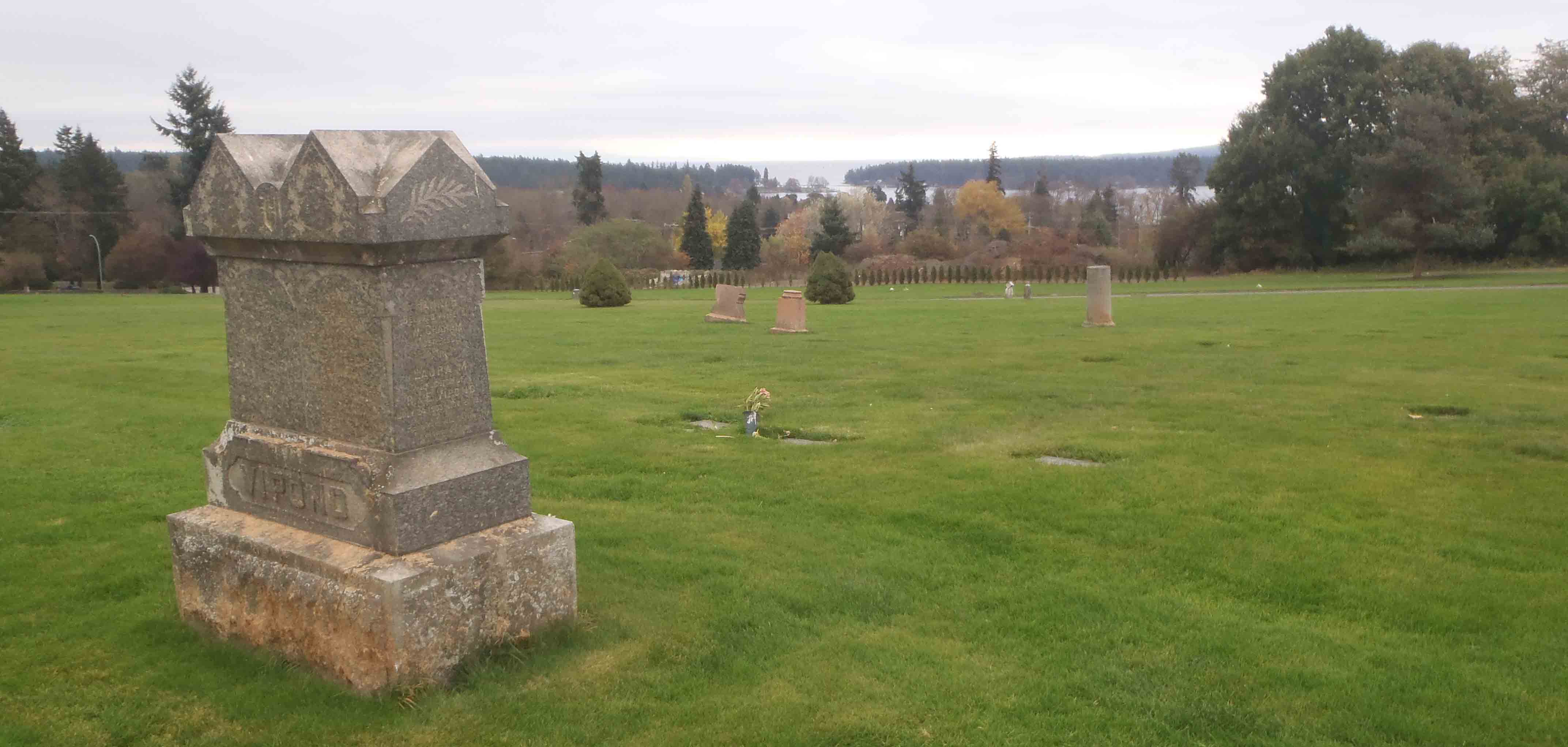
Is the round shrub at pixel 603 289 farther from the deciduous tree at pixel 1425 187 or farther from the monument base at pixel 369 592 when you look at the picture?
the deciduous tree at pixel 1425 187

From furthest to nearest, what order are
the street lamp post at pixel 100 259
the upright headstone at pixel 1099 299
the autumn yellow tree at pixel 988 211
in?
the autumn yellow tree at pixel 988 211
the street lamp post at pixel 100 259
the upright headstone at pixel 1099 299

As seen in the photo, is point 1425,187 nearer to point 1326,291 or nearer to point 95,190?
point 1326,291

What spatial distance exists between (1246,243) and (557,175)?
103493 mm

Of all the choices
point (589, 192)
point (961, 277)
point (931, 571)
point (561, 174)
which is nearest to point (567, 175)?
point (561, 174)

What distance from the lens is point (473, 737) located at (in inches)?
146

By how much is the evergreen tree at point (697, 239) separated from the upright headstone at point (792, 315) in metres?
53.4

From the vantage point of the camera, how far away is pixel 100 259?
5128 centimetres

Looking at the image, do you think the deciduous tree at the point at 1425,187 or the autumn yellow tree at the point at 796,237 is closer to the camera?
the deciduous tree at the point at 1425,187

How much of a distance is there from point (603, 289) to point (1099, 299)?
45.8 ft

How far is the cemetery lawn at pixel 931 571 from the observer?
3.89 m

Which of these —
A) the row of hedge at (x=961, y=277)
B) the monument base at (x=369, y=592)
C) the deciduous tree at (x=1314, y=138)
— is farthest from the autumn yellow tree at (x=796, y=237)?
the monument base at (x=369, y=592)

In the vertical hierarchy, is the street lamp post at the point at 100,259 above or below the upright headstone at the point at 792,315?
above

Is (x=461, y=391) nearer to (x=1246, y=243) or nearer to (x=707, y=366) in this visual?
(x=707, y=366)

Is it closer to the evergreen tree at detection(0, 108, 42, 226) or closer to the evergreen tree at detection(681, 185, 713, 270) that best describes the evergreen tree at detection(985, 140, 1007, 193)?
the evergreen tree at detection(681, 185, 713, 270)
